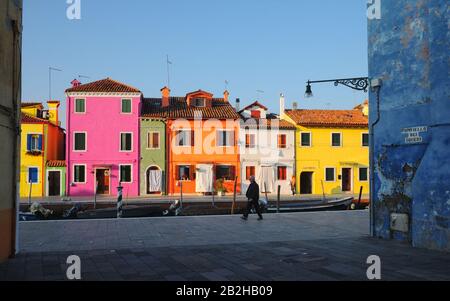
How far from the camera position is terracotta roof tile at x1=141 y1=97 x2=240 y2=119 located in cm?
3588

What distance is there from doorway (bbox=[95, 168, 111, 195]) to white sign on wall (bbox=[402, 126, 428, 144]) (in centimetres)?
2749

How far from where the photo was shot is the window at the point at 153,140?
35250mm

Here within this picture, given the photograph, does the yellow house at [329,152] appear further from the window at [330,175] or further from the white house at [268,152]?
the white house at [268,152]

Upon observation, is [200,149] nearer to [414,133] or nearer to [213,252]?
[414,133]

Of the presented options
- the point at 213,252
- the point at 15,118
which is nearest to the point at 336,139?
the point at 213,252

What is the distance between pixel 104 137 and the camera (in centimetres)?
3475

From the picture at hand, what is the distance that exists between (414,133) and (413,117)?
1.19 feet

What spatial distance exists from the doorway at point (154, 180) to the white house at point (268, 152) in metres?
6.47

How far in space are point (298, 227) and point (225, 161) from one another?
74.4 feet

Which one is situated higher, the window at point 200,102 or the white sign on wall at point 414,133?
the window at point 200,102

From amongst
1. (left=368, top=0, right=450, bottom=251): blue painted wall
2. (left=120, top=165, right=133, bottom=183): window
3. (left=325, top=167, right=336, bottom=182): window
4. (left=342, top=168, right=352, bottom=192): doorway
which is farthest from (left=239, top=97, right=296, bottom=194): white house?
(left=368, top=0, right=450, bottom=251): blue painted wall

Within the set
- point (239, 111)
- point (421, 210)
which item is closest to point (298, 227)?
point (421, 210)

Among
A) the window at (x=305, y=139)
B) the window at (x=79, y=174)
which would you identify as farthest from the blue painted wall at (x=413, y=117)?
the window at (x=79, y=174)

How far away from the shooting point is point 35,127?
33750 millimetres
